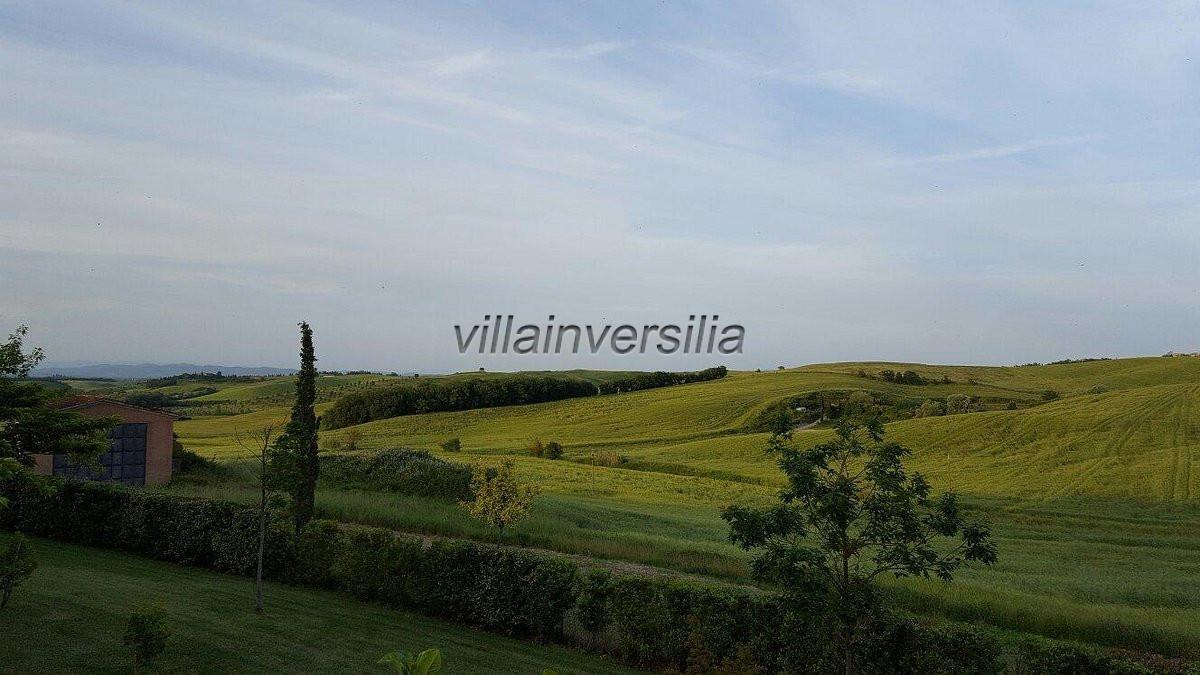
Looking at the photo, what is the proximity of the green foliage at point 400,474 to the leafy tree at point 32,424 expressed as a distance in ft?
66.2

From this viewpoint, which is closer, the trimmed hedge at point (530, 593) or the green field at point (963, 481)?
the trimmed hedge at point (530, 593)

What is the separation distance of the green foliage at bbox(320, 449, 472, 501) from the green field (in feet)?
4.80

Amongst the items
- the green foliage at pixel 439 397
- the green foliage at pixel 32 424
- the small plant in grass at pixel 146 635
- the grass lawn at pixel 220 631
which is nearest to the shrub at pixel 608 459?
the green foliage at pixel 439 397

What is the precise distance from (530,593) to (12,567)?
9623 mm

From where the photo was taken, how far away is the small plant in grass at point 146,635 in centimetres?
1189

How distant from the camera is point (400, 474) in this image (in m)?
41.7

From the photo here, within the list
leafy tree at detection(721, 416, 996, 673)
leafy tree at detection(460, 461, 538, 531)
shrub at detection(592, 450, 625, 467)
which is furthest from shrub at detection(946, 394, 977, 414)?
leafy tree at detection(721, 416, 996, 673)

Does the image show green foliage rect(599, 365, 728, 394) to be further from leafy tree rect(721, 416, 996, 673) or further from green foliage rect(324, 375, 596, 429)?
leafy tree rect(721, 416, 996, 673)

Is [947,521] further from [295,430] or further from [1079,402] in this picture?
[1079,402]

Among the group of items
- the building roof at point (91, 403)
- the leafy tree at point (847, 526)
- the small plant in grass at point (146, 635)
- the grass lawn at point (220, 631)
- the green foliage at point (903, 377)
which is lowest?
the grass lawn at point (220, 631)

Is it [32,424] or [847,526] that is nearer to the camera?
[847,526]

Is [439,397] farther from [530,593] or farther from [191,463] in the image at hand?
[530,593]

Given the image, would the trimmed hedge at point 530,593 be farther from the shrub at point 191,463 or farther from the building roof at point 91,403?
the shrub at point 191,463

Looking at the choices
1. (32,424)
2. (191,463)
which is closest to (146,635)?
(32,424)
